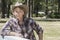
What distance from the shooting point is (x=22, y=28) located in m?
3.06

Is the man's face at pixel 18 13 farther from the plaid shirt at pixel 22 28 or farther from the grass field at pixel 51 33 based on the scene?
the grass field at pixel 51 33

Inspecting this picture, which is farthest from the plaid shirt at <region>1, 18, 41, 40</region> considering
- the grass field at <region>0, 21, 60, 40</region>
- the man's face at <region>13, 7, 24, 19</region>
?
the grass field at <region>0, 21, 60, 40</region>

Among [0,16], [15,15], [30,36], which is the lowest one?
[0,16]

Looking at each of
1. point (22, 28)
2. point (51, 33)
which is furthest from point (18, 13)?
point (51, 33)

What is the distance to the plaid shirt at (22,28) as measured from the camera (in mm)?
3014

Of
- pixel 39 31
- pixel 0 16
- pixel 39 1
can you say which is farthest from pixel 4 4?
pixel 39 31

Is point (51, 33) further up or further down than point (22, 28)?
further down

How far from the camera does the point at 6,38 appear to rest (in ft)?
9.80

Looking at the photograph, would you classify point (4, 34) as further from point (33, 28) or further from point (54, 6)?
point (54, 6)

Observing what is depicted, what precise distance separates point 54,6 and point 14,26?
34334mm

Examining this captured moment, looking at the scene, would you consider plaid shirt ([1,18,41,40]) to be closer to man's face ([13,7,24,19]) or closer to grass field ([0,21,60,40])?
man's face ([13,7,24,19])

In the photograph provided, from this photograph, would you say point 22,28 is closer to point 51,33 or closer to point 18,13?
point 18,13

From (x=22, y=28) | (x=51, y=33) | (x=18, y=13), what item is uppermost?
(x=18, y=13)

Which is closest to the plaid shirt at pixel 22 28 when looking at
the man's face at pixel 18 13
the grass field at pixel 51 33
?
the man's face at pixel 18 13
